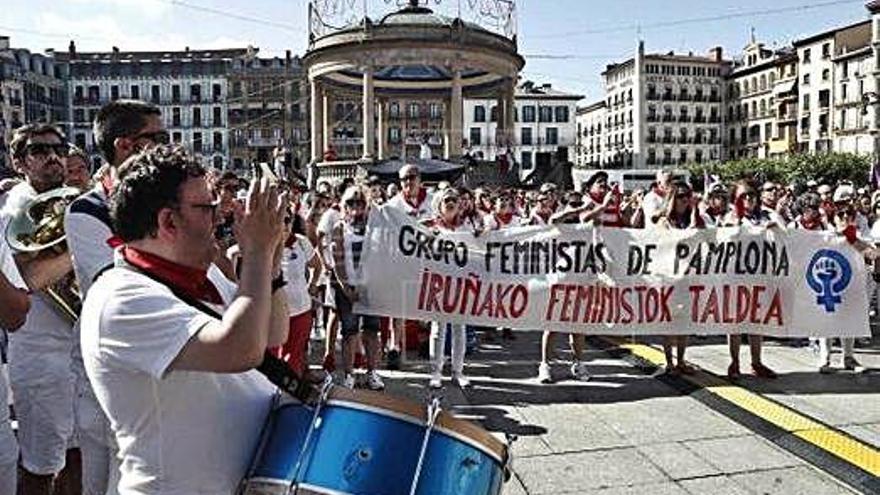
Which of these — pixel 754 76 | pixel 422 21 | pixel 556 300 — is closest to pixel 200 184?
pixel 556 300

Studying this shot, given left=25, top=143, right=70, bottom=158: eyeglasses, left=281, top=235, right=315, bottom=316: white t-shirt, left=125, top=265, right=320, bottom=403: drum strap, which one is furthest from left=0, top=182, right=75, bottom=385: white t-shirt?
left=281, top=235, right=315, bottom=316: white t-shirt

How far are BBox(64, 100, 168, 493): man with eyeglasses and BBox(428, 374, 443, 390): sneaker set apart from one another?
442cm

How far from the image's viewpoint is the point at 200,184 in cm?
231

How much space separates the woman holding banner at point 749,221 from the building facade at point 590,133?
109044 mm

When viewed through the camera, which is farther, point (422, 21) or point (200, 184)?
point (422, 21)

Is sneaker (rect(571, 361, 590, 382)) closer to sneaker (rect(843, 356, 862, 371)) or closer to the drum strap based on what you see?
sneaker (rect(843, 356, 862, 371))

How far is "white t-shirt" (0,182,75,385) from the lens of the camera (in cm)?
382

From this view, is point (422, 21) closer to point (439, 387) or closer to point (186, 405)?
point (439, 387)

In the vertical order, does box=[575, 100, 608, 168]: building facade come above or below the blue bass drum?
above

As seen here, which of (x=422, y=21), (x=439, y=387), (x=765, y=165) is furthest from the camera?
(x=765, y=165)

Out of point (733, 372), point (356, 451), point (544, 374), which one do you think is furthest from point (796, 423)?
point (356, 451)

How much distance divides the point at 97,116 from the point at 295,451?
6.76 ft

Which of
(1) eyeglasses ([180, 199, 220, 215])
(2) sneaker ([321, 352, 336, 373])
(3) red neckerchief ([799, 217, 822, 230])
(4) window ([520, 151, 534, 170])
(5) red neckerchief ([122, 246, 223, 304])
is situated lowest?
(2) sneaker ([321, 352, 336, 373])

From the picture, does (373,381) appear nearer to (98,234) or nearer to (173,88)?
(98,234)
